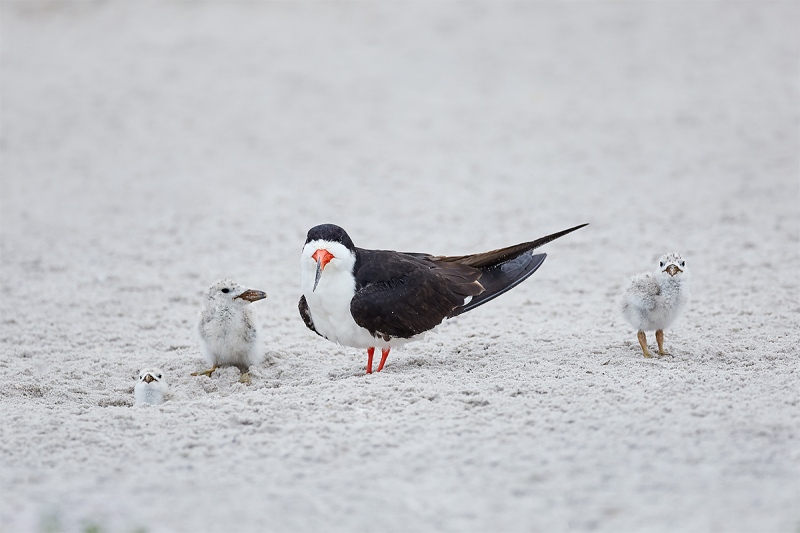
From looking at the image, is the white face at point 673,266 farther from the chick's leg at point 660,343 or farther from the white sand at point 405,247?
the white sand at point 405,247

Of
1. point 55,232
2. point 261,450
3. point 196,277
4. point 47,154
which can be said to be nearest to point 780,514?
point 261,450

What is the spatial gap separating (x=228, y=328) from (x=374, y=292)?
0.92 metres

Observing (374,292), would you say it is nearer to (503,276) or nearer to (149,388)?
(503,276)

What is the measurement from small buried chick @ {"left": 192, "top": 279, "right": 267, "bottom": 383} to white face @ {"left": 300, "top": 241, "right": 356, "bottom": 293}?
52 cm

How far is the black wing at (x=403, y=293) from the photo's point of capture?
4.83 meters

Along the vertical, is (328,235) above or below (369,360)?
above

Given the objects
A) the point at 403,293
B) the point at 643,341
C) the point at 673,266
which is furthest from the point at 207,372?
the point at 673,266

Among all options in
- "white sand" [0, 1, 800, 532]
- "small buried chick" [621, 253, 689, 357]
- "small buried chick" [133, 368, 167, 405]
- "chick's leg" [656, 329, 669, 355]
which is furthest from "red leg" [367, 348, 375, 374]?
"chick's leg" [656, 329, 669, 355]

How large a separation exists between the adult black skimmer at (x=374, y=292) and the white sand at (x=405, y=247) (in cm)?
27

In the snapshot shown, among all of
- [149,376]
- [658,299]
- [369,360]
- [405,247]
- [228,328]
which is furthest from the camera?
[405,247]

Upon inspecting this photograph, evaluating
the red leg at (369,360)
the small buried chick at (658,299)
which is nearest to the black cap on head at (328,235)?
the red leg at (369,360)

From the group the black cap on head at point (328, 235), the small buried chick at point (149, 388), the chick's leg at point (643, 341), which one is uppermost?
the black cap on head at point (328, 235)

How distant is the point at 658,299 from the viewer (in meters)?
5.00

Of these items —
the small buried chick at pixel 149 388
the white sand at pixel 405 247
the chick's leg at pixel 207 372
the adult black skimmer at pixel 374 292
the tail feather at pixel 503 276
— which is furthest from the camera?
the chick's leg at pixel 207 372
